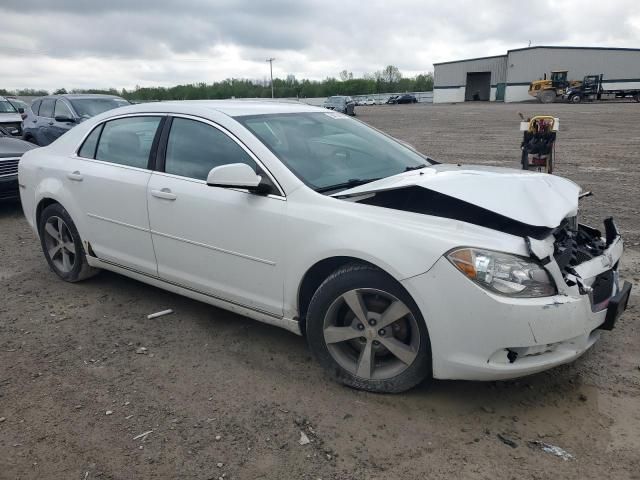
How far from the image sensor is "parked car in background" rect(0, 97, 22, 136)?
607 inches

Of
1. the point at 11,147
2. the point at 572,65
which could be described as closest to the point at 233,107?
the point at 11,147

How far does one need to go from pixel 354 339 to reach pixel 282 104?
207cm

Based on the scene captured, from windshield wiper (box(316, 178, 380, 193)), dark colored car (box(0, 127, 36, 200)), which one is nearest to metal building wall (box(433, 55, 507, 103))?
dark colored car (box(0, 127, 36, 200))

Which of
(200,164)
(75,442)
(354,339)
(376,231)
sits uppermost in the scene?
(200,164)

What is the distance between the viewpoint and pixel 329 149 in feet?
12.1

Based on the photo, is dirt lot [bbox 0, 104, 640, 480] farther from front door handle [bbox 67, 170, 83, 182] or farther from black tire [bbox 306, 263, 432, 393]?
front door handle [bbox 67, 170, 83, 182]

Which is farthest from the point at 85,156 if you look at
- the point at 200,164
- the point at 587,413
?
the point at 587,413

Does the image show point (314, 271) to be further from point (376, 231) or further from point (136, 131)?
point (136, 131)

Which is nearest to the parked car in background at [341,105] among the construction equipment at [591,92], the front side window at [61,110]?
the construction equipment at [591,92]

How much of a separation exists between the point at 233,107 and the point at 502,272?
2281 mm

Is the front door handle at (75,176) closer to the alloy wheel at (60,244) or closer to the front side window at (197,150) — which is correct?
the alloy wheel at (60,244)

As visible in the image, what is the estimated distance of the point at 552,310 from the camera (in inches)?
100

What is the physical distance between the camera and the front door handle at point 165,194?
3658 mm

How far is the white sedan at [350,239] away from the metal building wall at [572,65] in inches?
2302
